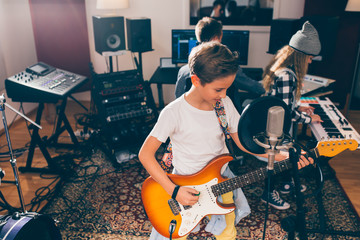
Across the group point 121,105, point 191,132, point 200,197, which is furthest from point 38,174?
point 191,132

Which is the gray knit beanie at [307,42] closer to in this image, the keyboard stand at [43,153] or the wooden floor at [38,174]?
the wooden floor at [38,174]

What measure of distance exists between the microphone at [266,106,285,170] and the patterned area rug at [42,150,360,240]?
1.37 m

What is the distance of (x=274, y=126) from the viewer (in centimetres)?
109

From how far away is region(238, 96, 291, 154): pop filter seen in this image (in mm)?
1171

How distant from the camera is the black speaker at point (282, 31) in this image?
142 inches

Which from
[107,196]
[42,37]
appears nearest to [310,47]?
[107,196]

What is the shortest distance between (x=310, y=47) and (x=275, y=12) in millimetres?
2250

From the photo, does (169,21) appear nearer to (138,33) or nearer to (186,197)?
(138,33)

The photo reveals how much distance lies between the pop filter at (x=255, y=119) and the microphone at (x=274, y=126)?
6cm

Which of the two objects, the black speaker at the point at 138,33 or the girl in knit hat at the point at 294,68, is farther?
the black speaker at the point at 138,33

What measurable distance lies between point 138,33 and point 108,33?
1.16 ft

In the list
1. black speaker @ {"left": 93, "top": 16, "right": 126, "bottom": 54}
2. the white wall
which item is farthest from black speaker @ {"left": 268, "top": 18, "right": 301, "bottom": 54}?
black speaker @ {"left": 93, "top": 16, "right": 126, "bottom": 54}

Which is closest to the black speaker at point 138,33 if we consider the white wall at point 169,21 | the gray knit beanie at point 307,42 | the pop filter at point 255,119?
the white wall at point 169,21

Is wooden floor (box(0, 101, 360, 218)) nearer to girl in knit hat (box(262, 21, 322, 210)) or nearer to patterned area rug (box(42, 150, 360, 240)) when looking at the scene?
patterned area rug (box(42, 150, 360, 240))
